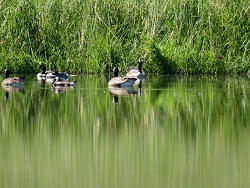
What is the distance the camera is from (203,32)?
2325cm

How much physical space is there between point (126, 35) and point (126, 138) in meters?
12.1

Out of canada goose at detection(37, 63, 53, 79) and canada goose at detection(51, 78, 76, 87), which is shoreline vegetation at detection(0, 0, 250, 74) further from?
canada goose at detection(51, 78, 76, 87)

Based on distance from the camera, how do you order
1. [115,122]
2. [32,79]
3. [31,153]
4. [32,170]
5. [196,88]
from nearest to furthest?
[32,170], [31,153], [115,122], [196,88], [32,79]

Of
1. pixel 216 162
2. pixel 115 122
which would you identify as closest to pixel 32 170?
pixel 216 162

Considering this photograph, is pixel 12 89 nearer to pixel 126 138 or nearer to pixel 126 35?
pixel 126 35

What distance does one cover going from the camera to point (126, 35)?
2412cm

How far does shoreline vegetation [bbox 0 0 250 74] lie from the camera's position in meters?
23.1

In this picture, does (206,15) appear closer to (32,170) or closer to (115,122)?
(115,122)

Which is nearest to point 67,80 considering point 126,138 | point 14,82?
point 14,82

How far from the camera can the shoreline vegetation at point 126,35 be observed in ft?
75.9

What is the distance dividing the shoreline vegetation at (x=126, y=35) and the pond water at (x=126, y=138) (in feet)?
12.0

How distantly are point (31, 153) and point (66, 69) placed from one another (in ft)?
43.4

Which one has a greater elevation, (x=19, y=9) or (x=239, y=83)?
(x=19, y=9)

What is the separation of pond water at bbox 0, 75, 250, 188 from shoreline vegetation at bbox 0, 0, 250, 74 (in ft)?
12.0
